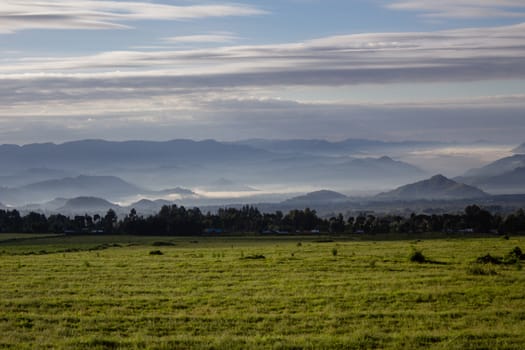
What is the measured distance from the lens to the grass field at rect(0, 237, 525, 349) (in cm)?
1764

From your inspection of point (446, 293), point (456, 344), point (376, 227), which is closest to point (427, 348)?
point (456, 344)

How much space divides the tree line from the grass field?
6280cm

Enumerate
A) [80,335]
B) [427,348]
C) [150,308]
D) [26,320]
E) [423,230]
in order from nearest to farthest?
Answer: [427,348] → [80,335] → [26,320] → [150,308] → [423,230]

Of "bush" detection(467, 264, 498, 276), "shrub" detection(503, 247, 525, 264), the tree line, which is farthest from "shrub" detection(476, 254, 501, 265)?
the tree line

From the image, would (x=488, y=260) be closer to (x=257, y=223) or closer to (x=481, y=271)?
(x=481, y=271)

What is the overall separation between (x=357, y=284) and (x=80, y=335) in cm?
954

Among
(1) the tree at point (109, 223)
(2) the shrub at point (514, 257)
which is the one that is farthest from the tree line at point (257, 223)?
(2) the shrub at point (514, 257)

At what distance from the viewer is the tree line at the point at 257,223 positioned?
94.6 metres

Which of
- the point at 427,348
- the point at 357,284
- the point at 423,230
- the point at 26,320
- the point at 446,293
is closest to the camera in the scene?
the point at 427,348

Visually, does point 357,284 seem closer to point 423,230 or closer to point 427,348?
point 427,348

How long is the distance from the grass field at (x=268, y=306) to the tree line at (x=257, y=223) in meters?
62.8

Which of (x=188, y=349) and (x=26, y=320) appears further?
(x=26, y=320)

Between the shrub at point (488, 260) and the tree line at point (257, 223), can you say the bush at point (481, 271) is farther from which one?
the tree line at point (257, 223)

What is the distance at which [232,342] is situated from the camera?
17.4 metres
